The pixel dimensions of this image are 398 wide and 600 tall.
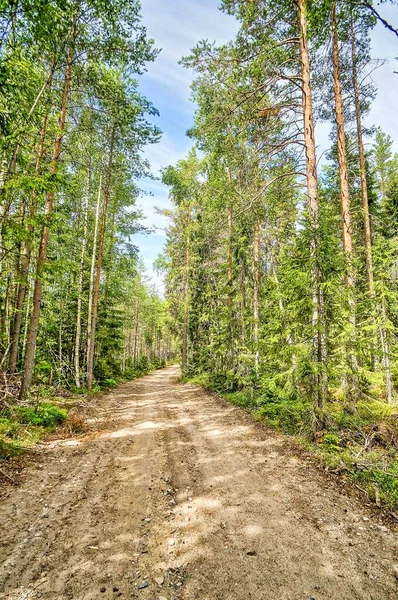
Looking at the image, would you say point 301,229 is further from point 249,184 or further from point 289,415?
point 289,415

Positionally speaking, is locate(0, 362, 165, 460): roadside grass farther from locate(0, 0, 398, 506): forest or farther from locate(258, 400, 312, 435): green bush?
locate(258, 400, 312, 435): green bush

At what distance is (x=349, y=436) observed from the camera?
7.16 meters

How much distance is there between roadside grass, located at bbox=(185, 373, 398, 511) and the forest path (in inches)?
23.6

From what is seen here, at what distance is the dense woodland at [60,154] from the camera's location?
6609mm

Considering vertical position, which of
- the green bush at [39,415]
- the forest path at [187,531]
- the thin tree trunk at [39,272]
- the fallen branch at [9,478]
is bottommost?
the forest path at [187,531]

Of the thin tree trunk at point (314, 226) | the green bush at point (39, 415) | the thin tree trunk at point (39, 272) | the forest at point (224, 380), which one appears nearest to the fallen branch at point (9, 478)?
the forest at point (224, 380)

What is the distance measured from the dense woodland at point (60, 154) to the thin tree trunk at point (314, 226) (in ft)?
18.2

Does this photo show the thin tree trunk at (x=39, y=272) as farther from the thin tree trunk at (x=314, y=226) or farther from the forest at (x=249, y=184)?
the thin tree trunk at (x=314, y=226)

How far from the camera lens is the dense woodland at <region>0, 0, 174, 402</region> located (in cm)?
661

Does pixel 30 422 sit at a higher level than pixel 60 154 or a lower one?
lower

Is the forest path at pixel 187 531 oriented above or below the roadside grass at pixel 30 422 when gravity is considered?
below

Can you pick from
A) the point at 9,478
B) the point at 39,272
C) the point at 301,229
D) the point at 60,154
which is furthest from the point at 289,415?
A: the point at 60,154

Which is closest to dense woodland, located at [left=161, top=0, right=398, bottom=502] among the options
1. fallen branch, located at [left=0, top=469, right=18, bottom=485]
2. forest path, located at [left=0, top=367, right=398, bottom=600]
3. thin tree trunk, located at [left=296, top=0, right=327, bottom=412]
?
thin tree trunk, located at [left=296, top=0, right=327, bottom=412]

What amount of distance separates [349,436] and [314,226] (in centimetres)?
539
